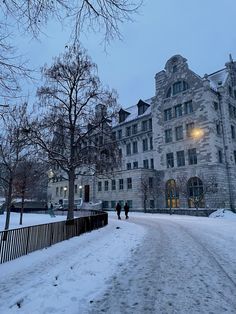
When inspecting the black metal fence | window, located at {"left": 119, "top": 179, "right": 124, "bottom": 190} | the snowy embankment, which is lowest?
the snowy embankment

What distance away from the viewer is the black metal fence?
8766 millimetres

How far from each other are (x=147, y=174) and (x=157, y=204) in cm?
522

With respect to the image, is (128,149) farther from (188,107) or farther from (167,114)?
(188,107)

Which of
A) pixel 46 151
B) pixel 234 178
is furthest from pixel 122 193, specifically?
pixel 46 151

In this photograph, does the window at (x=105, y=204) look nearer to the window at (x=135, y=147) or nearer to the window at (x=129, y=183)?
the window at (x=129, y=183)

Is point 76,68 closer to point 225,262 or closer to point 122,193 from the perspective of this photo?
point 225,262

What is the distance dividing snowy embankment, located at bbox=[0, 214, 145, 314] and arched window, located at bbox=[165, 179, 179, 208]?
30719 mm

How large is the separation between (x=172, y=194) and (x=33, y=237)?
33731 mm

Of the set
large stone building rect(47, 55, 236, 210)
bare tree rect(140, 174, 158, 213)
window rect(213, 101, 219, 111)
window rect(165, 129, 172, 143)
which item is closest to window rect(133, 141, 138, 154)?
large stone building rect(47, 55, 236, 210)

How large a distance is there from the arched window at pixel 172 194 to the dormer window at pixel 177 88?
1485 cm

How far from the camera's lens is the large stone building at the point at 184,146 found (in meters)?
37.3

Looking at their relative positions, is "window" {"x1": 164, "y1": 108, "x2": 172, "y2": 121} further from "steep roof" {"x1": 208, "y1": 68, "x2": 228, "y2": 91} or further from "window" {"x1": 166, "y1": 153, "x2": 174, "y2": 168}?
"steep roof" {"x1": 208, "y1": 68, "x2": 228, "y2": 91}

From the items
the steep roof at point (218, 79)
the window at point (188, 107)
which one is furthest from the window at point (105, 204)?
the steep roof at point (218, 79)

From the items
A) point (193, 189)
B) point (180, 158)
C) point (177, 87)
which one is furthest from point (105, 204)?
point (177, 87)
